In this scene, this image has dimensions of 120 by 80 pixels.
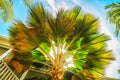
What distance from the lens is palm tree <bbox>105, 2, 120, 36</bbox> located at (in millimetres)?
15133

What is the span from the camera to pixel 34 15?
10398 millimetres

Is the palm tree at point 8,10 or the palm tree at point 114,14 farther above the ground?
the palm tree at point 8,10

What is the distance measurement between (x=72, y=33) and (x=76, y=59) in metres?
1.12

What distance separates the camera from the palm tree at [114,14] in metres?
15.1

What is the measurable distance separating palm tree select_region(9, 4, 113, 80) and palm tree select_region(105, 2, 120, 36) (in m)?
4.79

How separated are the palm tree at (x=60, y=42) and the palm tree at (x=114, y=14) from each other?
4787mm

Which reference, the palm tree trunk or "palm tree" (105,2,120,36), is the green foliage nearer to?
the palm tree trunk

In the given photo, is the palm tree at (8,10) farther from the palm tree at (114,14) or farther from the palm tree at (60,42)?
the palm tree at (114,14)

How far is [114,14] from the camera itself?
1546 centimetres

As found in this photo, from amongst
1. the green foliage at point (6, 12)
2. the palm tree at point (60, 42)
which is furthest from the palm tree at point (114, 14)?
the green foliage at point (6, 12)

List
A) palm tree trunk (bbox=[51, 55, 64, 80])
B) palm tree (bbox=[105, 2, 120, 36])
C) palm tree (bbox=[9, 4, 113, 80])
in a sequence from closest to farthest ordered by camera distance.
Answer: palm tree trunk (bbox=[51, 55, 64, 80]) → palm tree (bbox=[9, 4, 113, 80]) → palm tree (bbox=[105, 2, 120, 36])

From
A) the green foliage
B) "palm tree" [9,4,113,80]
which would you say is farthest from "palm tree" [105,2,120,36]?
the green foliage

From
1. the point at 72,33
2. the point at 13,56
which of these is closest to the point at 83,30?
the point at 72,33

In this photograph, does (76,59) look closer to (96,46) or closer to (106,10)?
(96,46)
